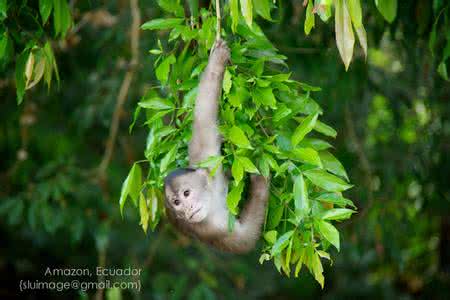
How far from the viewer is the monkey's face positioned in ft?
9.62

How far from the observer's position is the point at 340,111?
6.18 m

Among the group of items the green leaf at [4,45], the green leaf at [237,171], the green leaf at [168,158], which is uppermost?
the green leaf at [4,45]

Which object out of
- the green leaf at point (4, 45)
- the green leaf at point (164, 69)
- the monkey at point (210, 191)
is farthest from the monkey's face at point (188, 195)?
the green leaf at point (4, 45)

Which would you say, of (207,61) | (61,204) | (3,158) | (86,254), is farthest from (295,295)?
(207,61)

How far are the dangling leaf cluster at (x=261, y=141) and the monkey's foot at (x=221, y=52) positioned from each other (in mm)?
48

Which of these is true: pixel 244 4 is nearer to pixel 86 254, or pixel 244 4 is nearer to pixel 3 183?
pixel 3 183

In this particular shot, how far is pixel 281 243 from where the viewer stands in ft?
7.69

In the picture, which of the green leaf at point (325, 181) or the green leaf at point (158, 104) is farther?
the green leaf at point (158, 104)

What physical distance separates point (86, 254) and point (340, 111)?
3962mm

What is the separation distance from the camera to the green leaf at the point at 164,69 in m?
2.74

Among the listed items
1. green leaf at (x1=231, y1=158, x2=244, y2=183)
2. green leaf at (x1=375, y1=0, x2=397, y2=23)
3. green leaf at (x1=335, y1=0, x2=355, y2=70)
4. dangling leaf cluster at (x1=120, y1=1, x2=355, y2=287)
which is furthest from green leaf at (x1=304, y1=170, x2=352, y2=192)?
green leaf at (x1=375, y1=0, x2=397, y2=23)

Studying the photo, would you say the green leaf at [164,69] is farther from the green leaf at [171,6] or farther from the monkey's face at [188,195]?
the monkey's face at [188,195]

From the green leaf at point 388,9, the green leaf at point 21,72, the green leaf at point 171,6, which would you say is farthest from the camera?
the green leaf at point 21,72

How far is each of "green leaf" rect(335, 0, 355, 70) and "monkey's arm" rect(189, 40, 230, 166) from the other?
1.67 feet
